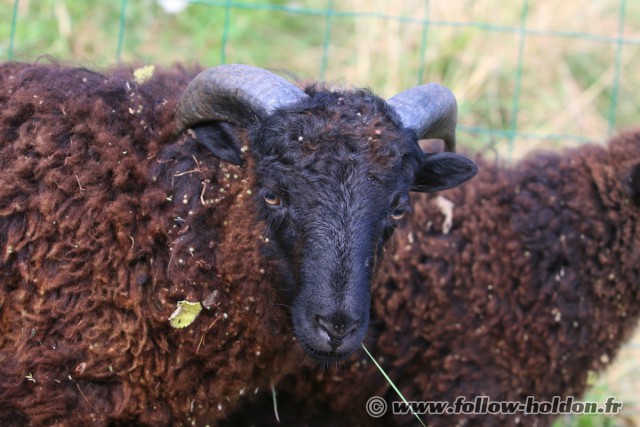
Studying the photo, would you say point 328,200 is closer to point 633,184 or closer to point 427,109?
point 427,109

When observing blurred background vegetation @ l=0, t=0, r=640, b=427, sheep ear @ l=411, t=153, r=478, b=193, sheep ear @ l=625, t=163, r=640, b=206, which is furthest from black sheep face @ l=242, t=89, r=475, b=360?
blurred background vegetation @ l=0, t=0, r=640, b=427

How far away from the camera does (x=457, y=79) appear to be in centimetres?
851

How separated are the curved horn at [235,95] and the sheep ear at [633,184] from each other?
8.12 ft

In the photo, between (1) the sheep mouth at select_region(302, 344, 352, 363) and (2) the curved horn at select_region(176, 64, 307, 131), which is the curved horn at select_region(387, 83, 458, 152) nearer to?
(2) the curved horn at select_region(176, 64, 307, 131)

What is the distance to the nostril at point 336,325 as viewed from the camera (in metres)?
3.29

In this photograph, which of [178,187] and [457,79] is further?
[457,79]

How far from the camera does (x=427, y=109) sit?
379cm

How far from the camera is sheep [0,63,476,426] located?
11.2ft

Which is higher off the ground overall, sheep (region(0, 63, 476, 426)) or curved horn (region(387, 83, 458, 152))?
curved horn (region(387, 83, 458, 152))

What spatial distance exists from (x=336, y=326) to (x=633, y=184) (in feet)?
8.54

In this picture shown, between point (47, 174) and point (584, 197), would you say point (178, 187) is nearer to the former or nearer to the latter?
point (47, 174)

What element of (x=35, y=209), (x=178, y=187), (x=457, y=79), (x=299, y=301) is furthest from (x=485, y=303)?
(x=457, y=79)

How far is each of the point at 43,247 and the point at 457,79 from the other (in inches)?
239

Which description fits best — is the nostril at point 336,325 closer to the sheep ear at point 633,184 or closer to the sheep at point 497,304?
the sheep at point 497,304
